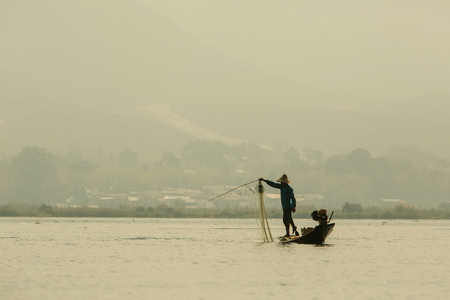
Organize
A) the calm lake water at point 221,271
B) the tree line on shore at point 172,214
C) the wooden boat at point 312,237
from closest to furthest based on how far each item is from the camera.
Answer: the calm lake water at point 221,271 → the wooden boat at point 312,237 → the tree line on shore at point 172,214

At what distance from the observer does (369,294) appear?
23.7 metres

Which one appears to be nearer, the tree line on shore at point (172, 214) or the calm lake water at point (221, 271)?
the calm lake water at point (221, 271)

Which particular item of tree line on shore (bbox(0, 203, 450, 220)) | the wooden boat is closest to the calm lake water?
the wooden boat

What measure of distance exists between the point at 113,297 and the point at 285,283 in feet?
18.0

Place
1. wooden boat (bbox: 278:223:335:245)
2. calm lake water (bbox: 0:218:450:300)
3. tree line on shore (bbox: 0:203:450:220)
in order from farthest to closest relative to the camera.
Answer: tree line on shore (bbox: 0:203:450:220), wooden boat (bbox: 278:223:335:245), calm lake water (bbox: 0:218:450:300)

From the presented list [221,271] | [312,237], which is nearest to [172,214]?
[312,237]

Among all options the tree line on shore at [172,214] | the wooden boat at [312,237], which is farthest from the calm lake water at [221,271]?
the tree line on shore at [172,214]

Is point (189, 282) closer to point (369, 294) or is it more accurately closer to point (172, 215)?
point (369, 294)

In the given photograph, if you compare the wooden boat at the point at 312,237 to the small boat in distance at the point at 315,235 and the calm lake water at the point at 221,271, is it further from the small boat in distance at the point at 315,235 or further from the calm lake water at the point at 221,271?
the calm lake water at the point at 221,271

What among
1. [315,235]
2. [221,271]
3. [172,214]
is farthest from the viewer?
[172,214]

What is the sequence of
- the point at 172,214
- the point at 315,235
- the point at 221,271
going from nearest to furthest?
the point at 221,271 → the point at 315,235 → the point at 172,214

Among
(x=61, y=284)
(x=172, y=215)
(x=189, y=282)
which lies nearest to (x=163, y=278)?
(x=189, y=282)

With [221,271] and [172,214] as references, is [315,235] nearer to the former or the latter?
[221,271]

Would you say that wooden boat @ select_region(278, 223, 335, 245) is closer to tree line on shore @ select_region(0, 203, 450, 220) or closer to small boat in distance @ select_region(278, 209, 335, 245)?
small boat in distance @ select_region(278, 209, 335, 245)
